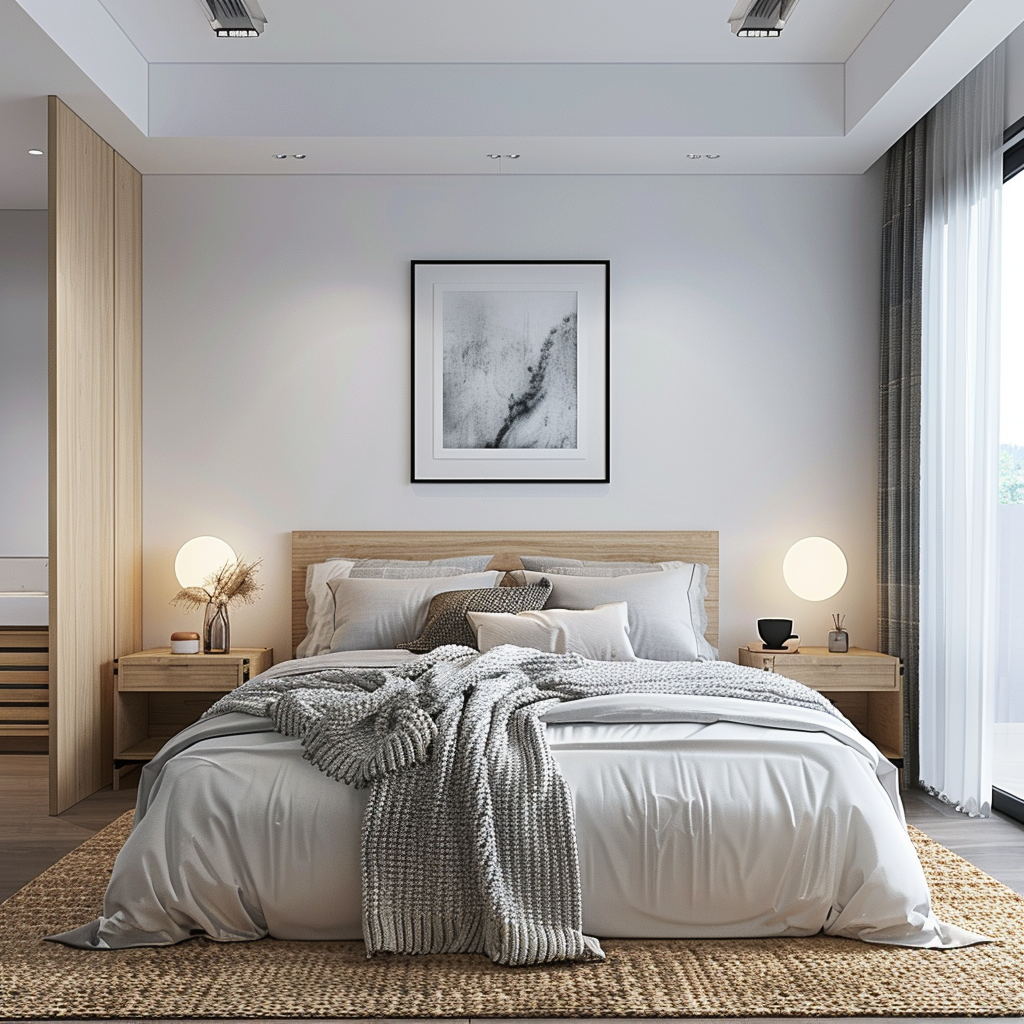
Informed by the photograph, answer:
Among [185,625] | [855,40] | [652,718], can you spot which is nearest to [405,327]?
[185,625]

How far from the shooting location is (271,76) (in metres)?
4.38

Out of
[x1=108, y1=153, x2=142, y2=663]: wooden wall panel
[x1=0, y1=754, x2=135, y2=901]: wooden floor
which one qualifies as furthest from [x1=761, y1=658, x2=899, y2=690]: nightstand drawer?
[x1=108, y1=153, x2=142, y2=663]: wooden wall panel

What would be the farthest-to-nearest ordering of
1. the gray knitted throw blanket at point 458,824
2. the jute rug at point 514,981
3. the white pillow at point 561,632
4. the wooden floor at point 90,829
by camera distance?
the white pillow at point 561,632
the wooden floor at point 90,829
the gray knitted throw blanket at point 458,824
the jute rug at point 514,981

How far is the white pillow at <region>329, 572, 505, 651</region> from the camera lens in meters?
4.29

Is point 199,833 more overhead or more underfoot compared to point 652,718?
more underfoot

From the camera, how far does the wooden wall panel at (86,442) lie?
156 inches

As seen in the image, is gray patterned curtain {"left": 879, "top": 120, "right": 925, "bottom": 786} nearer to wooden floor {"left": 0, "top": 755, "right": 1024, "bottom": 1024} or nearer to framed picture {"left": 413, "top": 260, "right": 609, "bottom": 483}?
wooden floor {"left": 0, "top": 755, "right": 1024, "bottom": 1024}

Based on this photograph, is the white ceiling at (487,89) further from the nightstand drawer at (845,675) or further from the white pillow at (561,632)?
the nightstand drawer at (845,675)

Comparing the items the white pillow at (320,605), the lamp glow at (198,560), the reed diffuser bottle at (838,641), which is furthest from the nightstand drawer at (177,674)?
the reed diffuser bottle at (838,641)

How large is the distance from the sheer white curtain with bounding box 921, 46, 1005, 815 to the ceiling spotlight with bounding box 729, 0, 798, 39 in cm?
102

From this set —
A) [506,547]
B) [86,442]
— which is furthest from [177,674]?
[506,547]

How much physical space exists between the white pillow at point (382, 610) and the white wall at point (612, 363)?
52 cm

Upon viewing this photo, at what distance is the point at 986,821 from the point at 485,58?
142 inches

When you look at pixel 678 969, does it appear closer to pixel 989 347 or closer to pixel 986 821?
pixel 986 821
